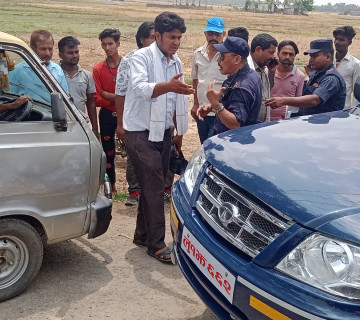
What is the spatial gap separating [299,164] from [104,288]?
1806 millimetres

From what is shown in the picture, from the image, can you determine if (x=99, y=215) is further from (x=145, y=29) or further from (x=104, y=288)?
(x=145, y=29)

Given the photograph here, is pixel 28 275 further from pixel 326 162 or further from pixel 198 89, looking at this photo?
pixel 198 89

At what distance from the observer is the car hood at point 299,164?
86.0 inches

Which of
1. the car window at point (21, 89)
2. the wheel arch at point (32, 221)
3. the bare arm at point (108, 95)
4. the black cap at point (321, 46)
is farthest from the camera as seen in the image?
the bare arm at point (108, 95)

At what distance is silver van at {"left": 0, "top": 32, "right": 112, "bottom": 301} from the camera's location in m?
3.19

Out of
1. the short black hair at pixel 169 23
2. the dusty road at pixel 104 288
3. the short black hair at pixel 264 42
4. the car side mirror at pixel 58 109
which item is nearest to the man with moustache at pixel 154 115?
the short black hair at pixel 169 23

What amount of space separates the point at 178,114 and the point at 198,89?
56.3 inches

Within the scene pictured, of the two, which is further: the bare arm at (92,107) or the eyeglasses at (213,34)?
the eyeglasses at (213,34)

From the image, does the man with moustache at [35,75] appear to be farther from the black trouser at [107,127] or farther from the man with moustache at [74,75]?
the black trouser at [107,127]

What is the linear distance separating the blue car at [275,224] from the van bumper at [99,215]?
724mm

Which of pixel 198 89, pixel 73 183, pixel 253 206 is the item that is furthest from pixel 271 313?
pixel 198 89

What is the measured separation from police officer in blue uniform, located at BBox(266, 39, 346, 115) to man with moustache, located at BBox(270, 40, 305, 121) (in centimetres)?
71

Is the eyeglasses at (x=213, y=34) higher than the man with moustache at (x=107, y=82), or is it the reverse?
the eyeglasses at (x=213, y=34)

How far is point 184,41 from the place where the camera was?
1150 inches
